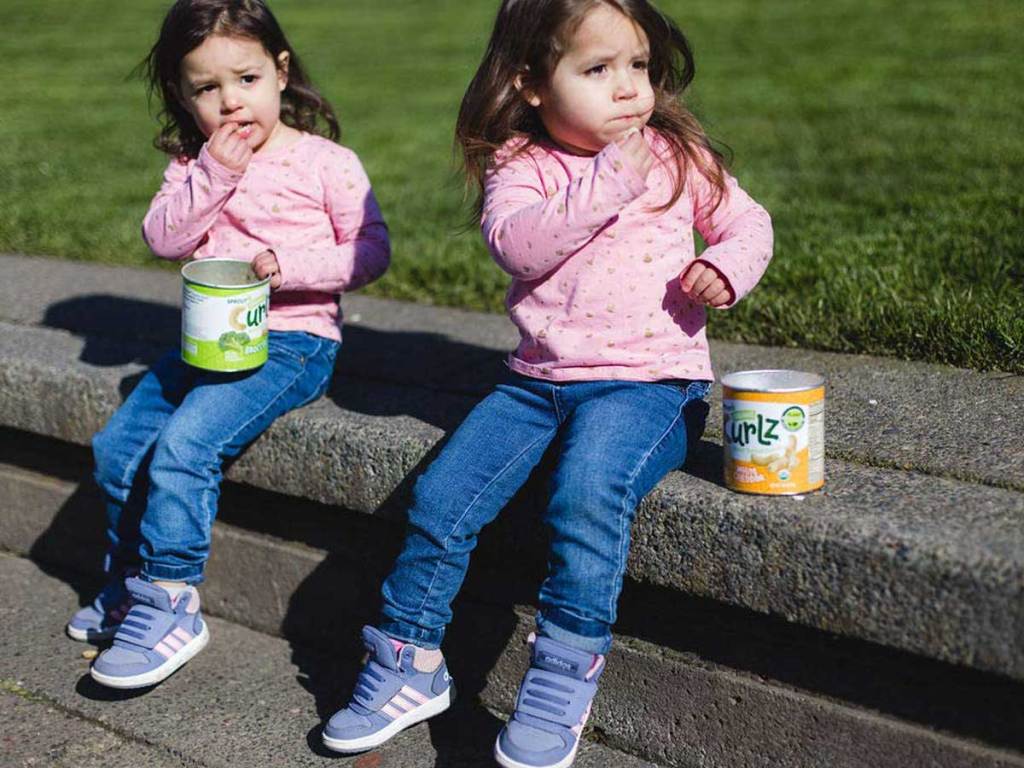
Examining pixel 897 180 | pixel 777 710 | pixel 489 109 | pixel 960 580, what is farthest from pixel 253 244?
pixel 897 180

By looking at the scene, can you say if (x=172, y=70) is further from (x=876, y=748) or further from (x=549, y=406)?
(x=876, y=748)

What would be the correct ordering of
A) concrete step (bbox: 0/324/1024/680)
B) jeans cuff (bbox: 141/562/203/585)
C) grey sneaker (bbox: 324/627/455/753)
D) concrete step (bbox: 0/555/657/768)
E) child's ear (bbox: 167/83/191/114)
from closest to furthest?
concrete step (bbox: 0/324/1024/680) → grey sneaker (bbox: 324/627/455/753) → concrete step (bbox: 0/555/657/768) → jeans cuff (bbox: 141/562/203/585) → child's ear (bbox: 167/83/191/114)

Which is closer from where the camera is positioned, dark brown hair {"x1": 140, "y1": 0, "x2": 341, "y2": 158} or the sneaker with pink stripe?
the sneaker with pink stripe

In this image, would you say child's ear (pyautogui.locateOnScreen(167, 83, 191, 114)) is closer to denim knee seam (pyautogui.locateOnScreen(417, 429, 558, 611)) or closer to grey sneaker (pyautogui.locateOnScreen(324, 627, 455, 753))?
denim knee seam (pyautogui.locateOnScreen(417, 429, 558, 611))

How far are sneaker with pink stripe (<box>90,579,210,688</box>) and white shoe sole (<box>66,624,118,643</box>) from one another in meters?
0.29

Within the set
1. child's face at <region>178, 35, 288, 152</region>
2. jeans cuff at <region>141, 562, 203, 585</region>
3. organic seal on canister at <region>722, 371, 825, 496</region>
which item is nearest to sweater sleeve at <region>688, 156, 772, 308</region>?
organic seal on canister at <region>722, 371, 825, 496</region>

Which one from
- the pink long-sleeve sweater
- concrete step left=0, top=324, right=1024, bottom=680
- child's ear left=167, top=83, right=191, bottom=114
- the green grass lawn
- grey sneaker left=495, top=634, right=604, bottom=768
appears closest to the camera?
concrete step left=0, top=324, right=1024, bottom=680

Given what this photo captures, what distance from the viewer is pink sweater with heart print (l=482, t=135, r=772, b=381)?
265cm

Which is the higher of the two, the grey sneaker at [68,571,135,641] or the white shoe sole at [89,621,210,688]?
the white shoe sole at [89,621,210,688]

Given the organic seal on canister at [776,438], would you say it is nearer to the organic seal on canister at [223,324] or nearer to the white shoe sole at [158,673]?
the organic seal on canister at [223,324]

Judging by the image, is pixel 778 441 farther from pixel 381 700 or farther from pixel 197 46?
pixel 197 46

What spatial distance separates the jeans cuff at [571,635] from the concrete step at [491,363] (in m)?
0.63

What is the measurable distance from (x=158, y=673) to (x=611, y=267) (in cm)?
131

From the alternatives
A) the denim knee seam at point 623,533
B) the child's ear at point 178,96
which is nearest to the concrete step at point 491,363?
the denim knee seam at point 623,533
